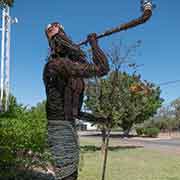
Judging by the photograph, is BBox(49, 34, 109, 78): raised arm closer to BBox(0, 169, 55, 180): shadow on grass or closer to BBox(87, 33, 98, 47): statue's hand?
BBox(87, 33, 98, 47): statue's hand

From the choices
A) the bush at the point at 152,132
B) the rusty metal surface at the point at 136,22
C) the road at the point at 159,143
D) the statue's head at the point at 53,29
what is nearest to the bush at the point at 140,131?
the bush at the point at 152,132

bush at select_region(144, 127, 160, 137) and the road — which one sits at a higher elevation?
bush at select_region(144, 127, 160, 137)

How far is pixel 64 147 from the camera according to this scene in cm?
272

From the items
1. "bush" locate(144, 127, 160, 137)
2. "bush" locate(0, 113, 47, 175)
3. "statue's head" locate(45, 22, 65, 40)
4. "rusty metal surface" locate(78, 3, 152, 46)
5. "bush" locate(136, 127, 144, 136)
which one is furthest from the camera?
"bush" locate(136, 127, 144, 136)

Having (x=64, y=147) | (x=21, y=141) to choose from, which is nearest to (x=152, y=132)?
(x=21, y=141)

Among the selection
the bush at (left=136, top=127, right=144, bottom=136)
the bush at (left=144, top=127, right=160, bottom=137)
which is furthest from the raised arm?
the bush at (left=136, top=127, right=144, bottom=136)

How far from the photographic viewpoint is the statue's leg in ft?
8.94

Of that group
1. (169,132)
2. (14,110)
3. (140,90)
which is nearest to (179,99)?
(169,132)

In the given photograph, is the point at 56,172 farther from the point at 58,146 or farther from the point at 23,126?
the point at 23,126

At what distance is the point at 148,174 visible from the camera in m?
10.5

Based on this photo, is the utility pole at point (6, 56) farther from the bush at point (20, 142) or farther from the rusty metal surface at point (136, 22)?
the rusty metal surface at point (136, 22)

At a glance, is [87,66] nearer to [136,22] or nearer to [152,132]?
[136,22]

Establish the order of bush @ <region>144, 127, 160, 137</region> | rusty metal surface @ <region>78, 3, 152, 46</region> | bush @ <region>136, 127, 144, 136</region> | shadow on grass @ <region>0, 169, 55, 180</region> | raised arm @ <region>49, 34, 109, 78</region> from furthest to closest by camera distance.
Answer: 1. bush @ <region>136, 127, 144, 136</region>
2. bush @ <region>144, 127, 160, 137</region>
3. shadow on grass @ <region>0, 169, 55, 180</region>
4. raised arm @ <region>49, 34, 109, 78</region>
5. rusty metal surface @ <region>78, 3, 152, 46</region>

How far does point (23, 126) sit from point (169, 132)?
4607 centimetres
